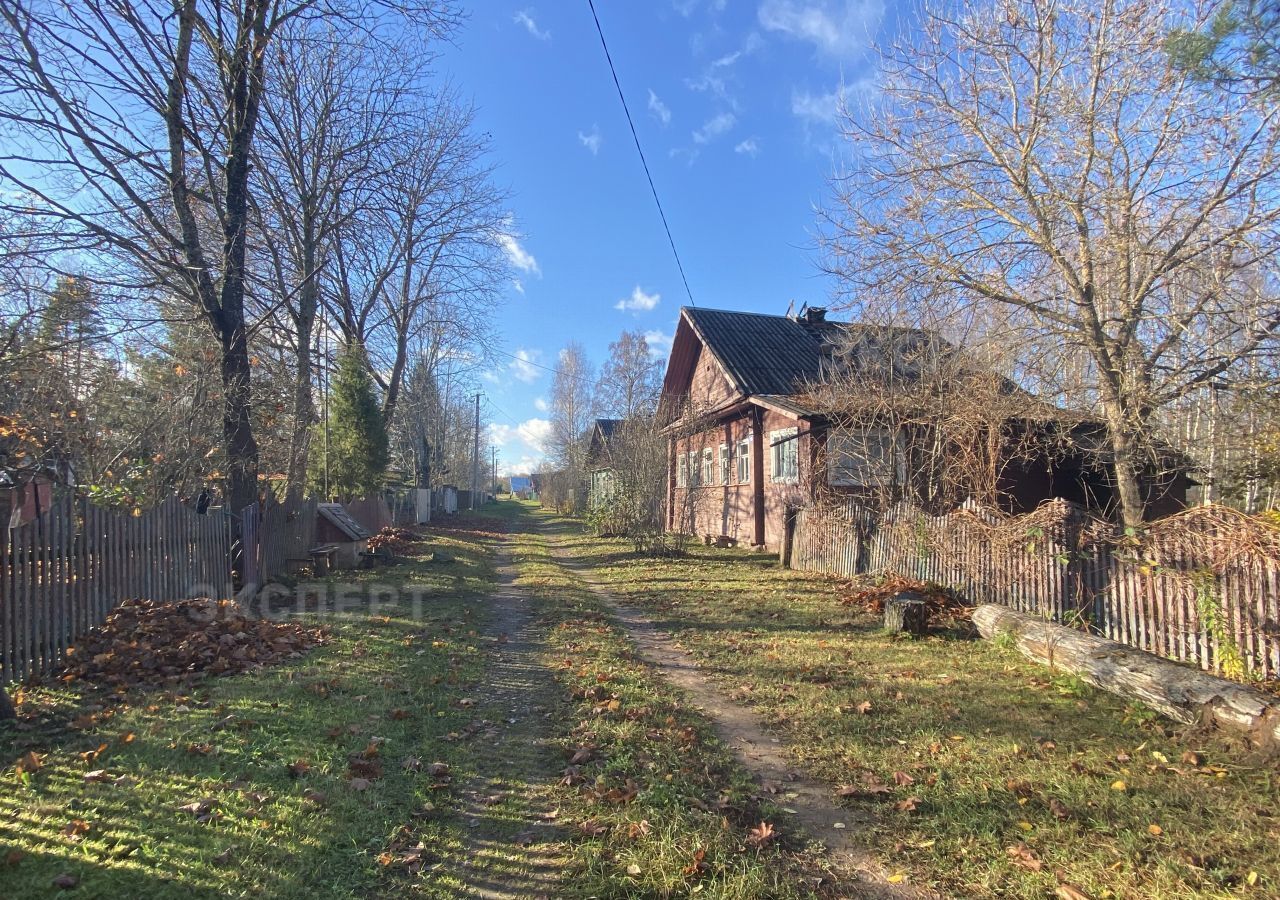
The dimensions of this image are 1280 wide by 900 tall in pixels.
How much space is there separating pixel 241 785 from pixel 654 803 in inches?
90.8

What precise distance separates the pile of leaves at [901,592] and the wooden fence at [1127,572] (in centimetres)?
32

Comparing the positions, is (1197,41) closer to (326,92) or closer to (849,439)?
(849,439)

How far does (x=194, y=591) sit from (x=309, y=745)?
18.1 feet

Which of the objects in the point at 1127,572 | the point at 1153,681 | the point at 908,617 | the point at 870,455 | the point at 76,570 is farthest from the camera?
the point at 870,455

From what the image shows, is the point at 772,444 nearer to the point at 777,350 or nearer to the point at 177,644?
the point at 777,350

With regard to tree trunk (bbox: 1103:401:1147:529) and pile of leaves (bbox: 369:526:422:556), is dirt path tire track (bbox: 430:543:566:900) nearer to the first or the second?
tree trunk (bbox: 1103:401:1147:529)

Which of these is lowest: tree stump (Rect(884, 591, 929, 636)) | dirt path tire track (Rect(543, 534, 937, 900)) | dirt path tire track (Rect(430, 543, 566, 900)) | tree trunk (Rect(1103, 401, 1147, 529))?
dirt path tire track (Rect(543, 534, 937, 900))

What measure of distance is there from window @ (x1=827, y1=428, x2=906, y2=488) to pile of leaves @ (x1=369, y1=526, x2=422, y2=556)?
33.2 feet

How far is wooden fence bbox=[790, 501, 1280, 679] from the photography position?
17.3 ft

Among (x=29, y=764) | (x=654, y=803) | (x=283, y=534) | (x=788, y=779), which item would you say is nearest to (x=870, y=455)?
(x=788, y=779)

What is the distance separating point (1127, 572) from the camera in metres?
6.45

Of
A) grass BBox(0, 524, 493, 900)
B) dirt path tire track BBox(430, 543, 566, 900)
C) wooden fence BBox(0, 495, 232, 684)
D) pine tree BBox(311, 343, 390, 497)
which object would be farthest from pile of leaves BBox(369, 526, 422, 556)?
dirt path tire track BBox(430, 543, 566, 900)

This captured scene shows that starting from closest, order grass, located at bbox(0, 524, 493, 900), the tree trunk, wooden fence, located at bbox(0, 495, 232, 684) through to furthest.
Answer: grass, located at bbox(0, 524, 493, 900) → wooden fence, located at bbox(0, 495, 232, 684) → the tree trunk

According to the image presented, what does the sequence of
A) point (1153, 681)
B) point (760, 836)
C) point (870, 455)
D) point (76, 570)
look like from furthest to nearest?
1. point (870, 455)
2. point (76, 570)
3. point (1153, 681)
4. point (760, 836)
